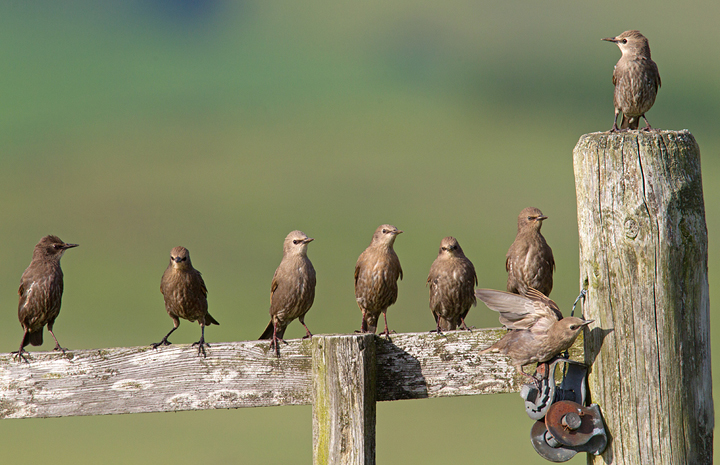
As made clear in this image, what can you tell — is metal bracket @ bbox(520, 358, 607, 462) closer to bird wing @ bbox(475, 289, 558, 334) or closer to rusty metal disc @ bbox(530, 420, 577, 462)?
rusty metal disc @ bbox(530, 420, 577, 462)

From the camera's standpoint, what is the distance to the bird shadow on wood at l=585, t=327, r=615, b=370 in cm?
288

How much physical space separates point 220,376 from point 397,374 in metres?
0.85

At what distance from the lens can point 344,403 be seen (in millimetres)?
3066

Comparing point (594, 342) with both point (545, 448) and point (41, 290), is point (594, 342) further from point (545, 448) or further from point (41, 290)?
point (41, 290)

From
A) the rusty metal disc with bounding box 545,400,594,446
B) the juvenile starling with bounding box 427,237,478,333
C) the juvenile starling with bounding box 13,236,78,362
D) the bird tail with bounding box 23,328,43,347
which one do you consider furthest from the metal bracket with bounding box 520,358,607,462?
the bird tail with bounding box 23,328,43,347

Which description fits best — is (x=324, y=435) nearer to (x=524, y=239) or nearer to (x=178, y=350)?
(x=178, y=350)

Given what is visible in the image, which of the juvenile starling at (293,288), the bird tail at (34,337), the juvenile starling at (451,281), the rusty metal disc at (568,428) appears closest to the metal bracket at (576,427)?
the rusty metal disc at (568,428)

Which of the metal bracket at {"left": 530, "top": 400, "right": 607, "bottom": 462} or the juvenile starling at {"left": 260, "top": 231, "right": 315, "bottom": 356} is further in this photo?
the juvenile starling at {"left": 260, "top": 231, "right": 315, "bottom": 356}

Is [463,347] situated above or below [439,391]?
above

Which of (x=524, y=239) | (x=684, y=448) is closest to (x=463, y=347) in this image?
(x=684, y=448)

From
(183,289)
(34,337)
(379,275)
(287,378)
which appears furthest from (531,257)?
(34,337)

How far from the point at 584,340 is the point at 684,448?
558 mm

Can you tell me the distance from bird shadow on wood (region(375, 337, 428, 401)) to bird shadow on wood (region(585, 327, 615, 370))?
2.45ft

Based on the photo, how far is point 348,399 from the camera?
3.07 meters
